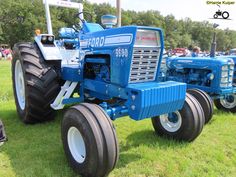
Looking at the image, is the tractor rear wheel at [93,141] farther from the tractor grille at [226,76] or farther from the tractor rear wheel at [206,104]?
the tractor grille at [226,76]

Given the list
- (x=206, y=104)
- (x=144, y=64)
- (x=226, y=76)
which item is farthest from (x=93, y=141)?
(x=226, y=76)

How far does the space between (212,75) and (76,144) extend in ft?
13.9

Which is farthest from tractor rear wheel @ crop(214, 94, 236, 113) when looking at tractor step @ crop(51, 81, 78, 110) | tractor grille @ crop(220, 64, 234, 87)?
tractor step @ crop(51, 81, 78, 110)

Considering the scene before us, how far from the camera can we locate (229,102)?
7215 millimetres

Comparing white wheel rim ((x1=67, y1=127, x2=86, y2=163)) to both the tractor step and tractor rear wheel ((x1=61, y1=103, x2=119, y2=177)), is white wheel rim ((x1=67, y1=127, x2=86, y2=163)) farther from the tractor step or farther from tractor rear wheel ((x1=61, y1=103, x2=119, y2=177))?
the tractor step

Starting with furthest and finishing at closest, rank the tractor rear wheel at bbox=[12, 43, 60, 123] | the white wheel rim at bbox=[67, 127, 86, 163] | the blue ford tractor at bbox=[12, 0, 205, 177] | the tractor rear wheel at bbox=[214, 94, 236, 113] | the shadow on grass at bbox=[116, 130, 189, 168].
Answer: the tractor rear wheel at bbox=[214, 94, 236, 113] < the tractor rear wheel at bbox=[12, 43, 60, 123] < the shadow on grass at bbox=[116, 130, 189, 168] < the white wheel rim at bbox=[67, 127, 86, 163] < the blue ford tractor at bbox=[12, 0, 205, 177]

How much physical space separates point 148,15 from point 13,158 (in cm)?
8615

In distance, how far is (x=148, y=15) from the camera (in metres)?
86.1

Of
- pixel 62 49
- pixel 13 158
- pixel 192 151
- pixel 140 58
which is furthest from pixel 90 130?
pixel 62 49

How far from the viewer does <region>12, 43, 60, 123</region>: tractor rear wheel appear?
15.6 feet

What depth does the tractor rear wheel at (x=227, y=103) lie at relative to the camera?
7.09 metres

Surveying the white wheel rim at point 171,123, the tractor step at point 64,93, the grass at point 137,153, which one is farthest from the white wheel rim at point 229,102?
the tractor step at point 64,93

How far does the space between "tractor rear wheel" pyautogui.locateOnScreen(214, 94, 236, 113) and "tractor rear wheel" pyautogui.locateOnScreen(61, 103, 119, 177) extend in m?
4.84

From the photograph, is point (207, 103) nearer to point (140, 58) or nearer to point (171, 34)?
point (140, 58)
